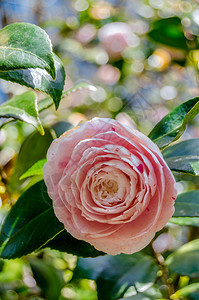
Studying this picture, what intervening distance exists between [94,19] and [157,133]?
1.32 meters

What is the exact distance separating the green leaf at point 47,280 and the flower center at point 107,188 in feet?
1.51

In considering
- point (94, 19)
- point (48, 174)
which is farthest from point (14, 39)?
point (94, 19)

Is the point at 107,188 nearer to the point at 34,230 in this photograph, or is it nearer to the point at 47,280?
the point at 34,230

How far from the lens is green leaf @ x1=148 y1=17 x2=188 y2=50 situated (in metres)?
1.29

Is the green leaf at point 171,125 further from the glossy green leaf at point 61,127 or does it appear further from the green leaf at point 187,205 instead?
the glossy green leaf at point 61,127

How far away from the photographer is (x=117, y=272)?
708 millimetres

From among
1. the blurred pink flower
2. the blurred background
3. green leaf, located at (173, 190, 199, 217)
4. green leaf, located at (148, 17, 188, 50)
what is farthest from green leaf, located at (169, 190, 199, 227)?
the blurred pink flower

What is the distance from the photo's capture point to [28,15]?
73.0 inches

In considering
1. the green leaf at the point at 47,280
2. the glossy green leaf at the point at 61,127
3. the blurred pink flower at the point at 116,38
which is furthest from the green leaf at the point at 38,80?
the blurred pink flower at the point at 116,38

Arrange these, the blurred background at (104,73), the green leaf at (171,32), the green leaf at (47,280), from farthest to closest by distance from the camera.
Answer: the green leaf at (171,32), the blurred background at (104,73), the green leaf at (47,280)

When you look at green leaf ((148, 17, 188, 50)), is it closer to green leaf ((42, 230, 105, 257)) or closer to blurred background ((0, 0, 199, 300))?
blurred background ((0, 0, 199, 300))

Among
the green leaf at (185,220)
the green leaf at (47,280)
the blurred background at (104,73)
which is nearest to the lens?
the green leaf at (185,220)

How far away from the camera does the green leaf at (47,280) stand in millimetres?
879

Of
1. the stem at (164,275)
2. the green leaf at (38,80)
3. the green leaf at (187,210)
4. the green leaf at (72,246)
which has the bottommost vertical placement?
the stem at (164,275)
